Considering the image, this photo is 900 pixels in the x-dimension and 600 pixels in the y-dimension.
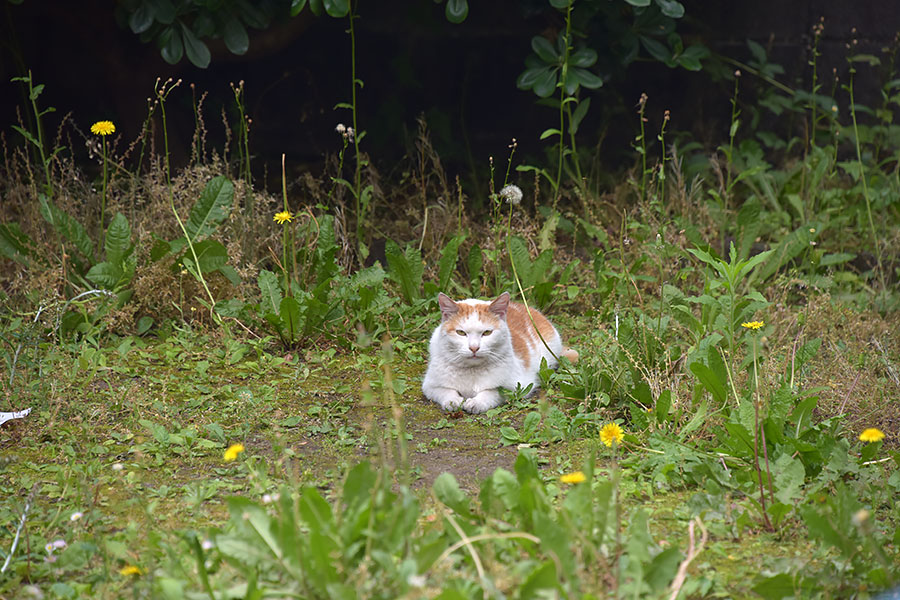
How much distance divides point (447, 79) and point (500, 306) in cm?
357

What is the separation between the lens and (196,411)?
11.6ft

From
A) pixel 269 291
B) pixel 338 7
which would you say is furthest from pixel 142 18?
pixel 269 291

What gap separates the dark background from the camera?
6.55m

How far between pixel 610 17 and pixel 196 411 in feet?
11.4

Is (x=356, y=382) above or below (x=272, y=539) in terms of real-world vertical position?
below

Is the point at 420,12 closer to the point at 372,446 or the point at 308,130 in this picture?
the point at 308,130

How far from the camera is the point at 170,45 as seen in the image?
4.85 metres

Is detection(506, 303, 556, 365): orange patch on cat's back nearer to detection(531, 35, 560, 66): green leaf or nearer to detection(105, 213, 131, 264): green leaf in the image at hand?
detection(531, 35, 560, 66): green leaf

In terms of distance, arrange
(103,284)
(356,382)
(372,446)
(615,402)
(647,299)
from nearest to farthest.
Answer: (372,446), (615,402), (356,382), (103,284), (647,299)

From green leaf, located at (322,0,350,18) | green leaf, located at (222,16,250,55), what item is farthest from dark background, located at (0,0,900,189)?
green leaf, located at (322,0,350,18)

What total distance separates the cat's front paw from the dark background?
303 centimetres

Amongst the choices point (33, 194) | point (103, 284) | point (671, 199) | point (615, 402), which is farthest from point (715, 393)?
point (33, 194)

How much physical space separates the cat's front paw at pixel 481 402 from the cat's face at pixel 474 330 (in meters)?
0.15

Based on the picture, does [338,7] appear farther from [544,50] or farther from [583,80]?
[583,80]
